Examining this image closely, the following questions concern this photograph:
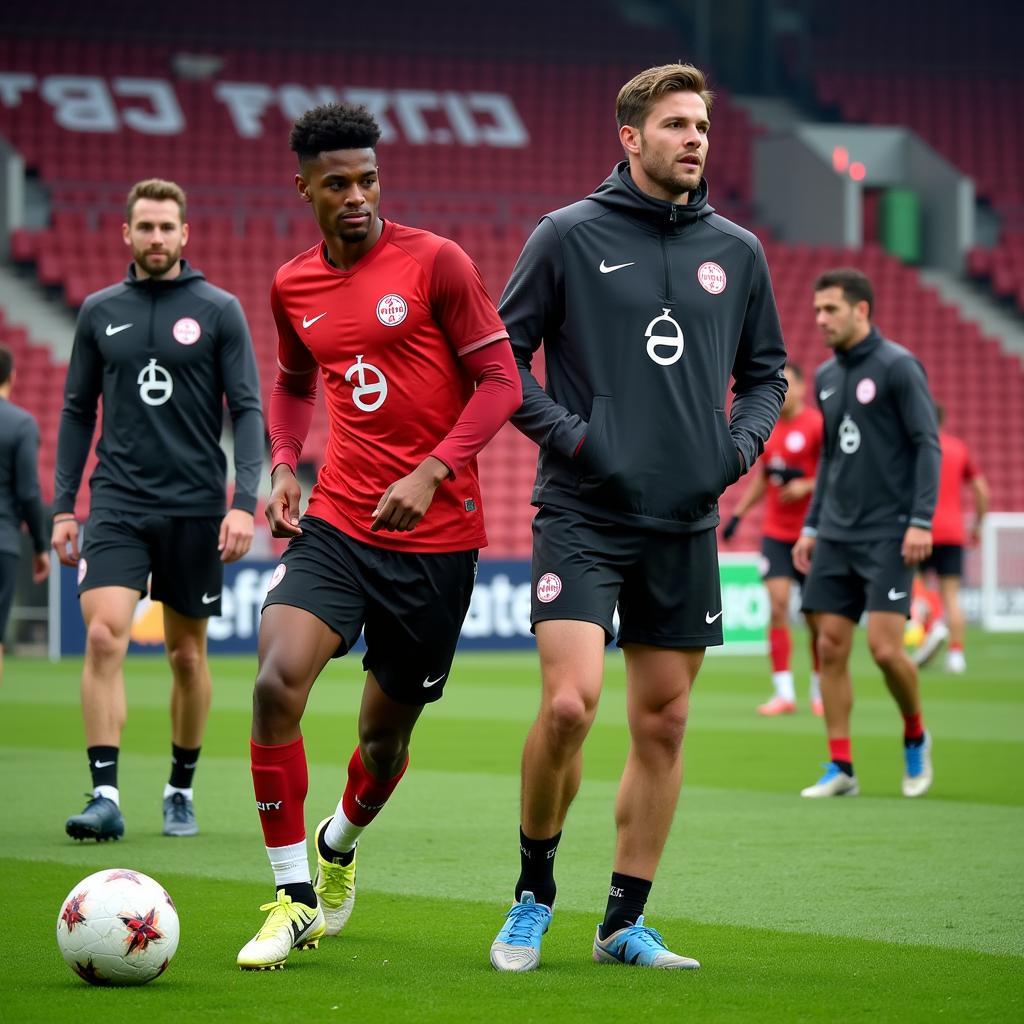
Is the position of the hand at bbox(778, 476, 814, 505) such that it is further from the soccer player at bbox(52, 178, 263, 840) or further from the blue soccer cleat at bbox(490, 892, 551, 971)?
the blue soccer cleat at bbox(490, 892, 551, 971)

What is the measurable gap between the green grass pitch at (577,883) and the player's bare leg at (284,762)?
111 millimetres

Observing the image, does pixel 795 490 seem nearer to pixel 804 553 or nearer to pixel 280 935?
pixel 804 553

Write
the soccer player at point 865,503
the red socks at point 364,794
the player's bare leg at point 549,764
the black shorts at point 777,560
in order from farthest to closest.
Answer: the black shorts at point 777,560
the soccer player at point 865,503
the red socks at point 364,794
the player's bare leg at point 549,764

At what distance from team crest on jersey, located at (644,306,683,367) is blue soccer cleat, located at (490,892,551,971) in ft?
4.85

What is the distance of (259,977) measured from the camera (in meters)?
4.97

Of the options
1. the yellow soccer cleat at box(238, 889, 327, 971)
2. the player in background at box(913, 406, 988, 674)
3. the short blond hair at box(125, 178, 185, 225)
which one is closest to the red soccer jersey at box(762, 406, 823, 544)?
the player in background at box(913, 406, 988, 674)

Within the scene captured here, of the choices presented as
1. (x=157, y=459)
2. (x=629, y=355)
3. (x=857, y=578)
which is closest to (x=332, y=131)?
(x=629, y=355)

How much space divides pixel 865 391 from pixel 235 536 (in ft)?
10.8

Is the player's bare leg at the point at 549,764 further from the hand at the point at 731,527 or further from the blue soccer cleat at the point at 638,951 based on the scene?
the hand at the point at 731,527

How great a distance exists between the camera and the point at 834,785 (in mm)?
9227

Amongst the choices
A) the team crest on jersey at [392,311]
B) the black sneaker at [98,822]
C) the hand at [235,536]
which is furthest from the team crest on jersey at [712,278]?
the black sneaker at [98,822]

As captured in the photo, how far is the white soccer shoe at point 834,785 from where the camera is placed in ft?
30.2

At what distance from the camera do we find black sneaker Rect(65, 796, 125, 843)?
24.3 ft

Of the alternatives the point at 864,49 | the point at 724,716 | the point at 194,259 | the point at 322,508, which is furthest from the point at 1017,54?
the point at 322,508
